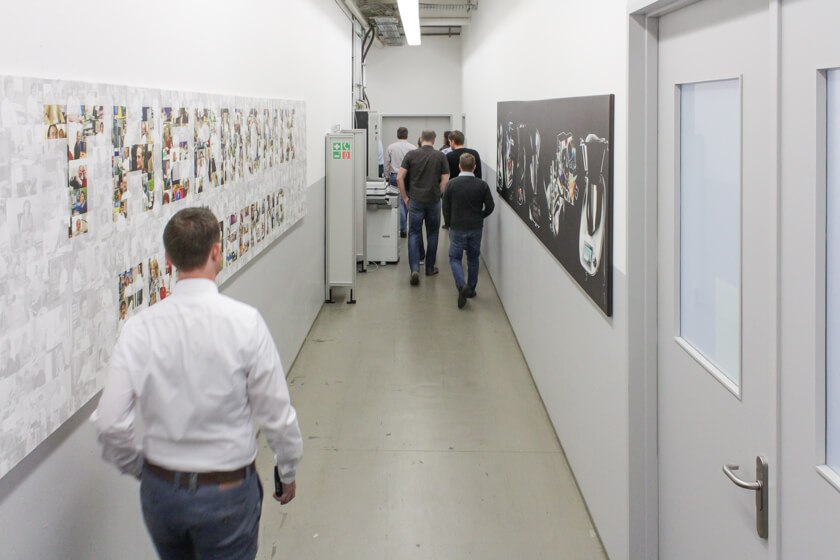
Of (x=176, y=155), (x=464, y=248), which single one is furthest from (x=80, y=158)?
(x=464, y=248)

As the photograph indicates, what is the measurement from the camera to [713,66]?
6.68 feet

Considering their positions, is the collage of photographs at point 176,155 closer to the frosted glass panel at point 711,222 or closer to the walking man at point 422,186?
the frosted glass panel at point 711,222

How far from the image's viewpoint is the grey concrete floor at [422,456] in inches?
132

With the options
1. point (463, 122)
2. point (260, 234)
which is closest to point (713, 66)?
point (260, 234)

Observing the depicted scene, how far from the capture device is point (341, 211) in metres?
7.80

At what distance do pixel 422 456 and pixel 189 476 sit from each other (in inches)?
96.3

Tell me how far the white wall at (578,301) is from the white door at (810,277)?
111cm

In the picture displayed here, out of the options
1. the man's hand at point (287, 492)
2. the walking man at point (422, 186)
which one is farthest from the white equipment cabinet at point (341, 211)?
the man's hand at point (287, 492)

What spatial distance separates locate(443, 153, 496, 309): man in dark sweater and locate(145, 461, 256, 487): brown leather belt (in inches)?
229

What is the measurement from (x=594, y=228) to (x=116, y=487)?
6.55 ft

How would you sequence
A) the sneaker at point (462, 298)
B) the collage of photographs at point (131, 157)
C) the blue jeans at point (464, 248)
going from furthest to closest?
the blue jeans at point (464, 248), the sneaker at point (462, 298), the collage of photographs at point (131, 157)

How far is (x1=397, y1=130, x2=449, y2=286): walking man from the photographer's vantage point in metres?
8.91

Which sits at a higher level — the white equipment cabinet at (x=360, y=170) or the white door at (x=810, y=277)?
the white equipment cabinet at (x=360, y=170)

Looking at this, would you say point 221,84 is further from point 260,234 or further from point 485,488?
point 485,488
